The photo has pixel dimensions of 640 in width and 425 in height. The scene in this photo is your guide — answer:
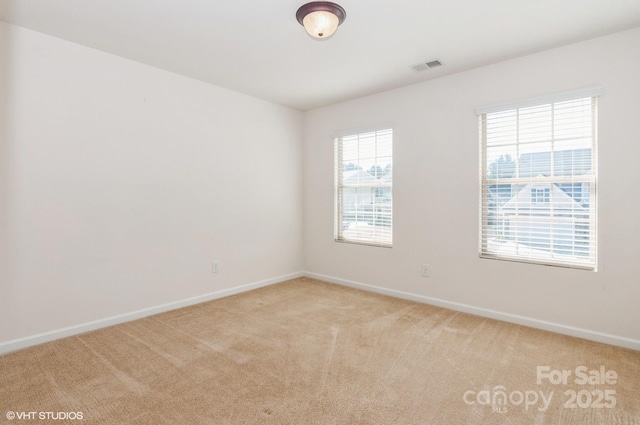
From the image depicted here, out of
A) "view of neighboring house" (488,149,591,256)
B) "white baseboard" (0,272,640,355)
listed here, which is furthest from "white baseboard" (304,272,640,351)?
"view of neighboring house" (488,149,591,256)

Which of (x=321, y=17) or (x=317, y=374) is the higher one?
(x=321, y=17)

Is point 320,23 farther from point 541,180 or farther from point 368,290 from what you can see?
point 368,290

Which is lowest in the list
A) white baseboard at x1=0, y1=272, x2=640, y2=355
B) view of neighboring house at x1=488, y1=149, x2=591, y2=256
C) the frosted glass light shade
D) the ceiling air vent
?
white baseboard at x1=0, y1=272, x2=640, y2=355

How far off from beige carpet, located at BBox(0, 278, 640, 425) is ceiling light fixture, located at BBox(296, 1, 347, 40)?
2.48 metres

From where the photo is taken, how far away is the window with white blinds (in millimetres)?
2818

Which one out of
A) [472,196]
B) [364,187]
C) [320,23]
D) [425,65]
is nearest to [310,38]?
[320,23]

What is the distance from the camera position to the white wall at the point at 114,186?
2.61m

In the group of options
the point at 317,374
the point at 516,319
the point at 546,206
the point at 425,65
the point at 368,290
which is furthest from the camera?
the point at 368,290

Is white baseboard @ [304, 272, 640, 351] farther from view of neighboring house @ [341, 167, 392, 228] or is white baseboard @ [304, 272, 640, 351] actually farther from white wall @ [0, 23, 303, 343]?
white wall @ [0, 23, 303, 343]

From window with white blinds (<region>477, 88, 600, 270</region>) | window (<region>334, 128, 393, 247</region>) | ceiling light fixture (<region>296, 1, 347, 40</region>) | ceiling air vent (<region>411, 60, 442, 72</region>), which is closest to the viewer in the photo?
ceiling light fixture (<region>296, 1, 347, 40</region>)

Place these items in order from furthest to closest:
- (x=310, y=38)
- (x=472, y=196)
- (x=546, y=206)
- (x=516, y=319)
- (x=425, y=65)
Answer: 1. (x=472, y=196)
2. (x=425, y=65)
3. (x=516, y=319)
4. (x=546, y=206)
5. (x=310, y=38)

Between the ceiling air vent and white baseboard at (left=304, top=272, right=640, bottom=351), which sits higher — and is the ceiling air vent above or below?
above

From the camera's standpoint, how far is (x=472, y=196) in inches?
135

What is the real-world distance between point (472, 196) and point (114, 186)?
3.68m
